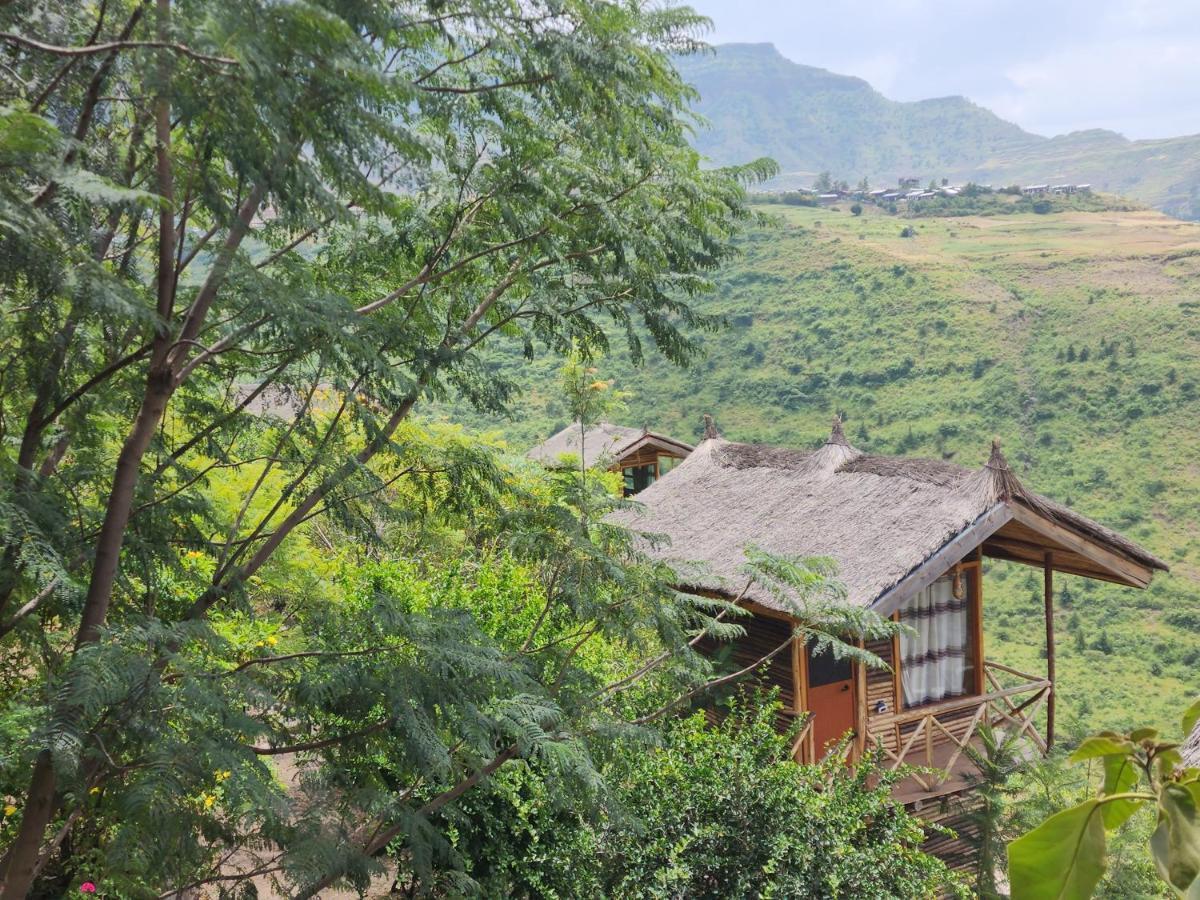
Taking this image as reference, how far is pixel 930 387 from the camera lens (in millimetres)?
39438

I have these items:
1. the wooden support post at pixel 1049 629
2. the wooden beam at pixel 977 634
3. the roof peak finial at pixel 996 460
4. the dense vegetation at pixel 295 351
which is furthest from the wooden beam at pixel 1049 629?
the dense vegetation at pixel 295 351

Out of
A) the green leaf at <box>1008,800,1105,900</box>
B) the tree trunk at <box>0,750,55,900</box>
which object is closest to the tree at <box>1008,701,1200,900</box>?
the green leaf at <box>1008,800,1105,900</box>

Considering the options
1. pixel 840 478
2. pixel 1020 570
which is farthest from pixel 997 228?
pixel 840 478

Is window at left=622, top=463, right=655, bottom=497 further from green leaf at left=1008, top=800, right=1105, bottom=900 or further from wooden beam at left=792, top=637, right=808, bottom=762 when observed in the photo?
green leaf at left=1008, top=800, right=1105, bottom=900

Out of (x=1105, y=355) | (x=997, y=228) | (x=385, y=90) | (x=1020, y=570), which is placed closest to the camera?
(x=385, y=90)

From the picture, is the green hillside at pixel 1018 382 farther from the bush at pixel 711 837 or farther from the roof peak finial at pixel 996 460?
the bush at pixel 711 837

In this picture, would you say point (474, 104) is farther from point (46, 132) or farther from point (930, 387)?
point (930, 387)

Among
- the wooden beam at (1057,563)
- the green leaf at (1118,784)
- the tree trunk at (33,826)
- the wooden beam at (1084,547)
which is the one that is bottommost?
the wooden beam at (1057,563)

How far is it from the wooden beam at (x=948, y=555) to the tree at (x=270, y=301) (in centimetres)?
470

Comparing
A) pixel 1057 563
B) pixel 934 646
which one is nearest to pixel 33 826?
pixel 934 646

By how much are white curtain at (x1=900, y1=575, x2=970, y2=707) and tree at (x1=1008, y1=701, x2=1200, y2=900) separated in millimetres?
9833

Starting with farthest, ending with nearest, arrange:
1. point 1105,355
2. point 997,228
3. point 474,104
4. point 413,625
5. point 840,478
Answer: point 997,228
point 1105,355
point 840,478
point 474,104
point 413,625

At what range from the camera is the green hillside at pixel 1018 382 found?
27375mm

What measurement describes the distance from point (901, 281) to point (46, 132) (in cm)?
5007
